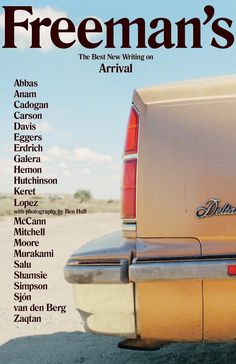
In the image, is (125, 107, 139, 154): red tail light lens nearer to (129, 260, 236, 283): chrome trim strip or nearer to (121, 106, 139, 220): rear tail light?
(121, 106, 139, 220): rear tail light

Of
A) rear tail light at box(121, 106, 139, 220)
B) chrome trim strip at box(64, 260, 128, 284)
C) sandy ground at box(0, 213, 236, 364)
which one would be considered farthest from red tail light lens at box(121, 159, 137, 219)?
sandy ground at box(0, 213, 236, 364)

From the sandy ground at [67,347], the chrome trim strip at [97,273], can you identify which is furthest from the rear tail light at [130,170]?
the sandy ground at [67,347]

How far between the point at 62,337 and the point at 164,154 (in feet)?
8.74

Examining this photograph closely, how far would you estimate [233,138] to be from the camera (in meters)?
3.08

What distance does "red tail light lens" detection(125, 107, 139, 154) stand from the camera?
3256 mm

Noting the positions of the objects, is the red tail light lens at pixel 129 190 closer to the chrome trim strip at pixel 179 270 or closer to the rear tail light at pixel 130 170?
the rear tail light at pixel 130 170

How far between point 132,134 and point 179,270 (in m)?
0.76

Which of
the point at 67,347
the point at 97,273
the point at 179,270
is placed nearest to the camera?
the point at 179,270

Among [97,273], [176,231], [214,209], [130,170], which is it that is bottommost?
[97,273]

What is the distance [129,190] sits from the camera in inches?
127

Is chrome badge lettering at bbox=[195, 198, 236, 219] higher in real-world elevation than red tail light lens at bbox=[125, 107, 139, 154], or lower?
lower

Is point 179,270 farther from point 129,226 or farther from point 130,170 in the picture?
point 130,170

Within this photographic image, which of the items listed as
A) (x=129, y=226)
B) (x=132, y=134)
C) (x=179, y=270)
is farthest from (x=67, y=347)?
(x=132, y=134)

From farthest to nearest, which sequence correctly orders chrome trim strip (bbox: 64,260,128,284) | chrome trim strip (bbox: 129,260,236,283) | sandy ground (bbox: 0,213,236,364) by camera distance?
sandy ground (bbox: 0,213,236,364) < chrome trim strip (bbox: 64,260,128,284) < chrome trim strip (bbox: 129,260,236,283)
